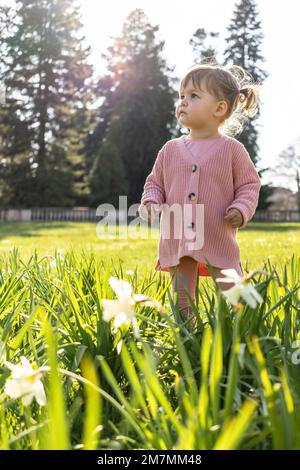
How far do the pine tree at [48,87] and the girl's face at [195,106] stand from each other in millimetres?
25584

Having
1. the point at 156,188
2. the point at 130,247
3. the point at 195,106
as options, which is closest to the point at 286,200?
the point at 130,247

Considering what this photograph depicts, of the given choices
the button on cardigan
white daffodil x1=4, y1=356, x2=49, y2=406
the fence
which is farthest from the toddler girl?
the fence

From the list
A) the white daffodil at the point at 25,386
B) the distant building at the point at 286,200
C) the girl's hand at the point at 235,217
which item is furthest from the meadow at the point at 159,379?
the distant building at the point at 286,200

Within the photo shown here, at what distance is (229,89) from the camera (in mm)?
2582

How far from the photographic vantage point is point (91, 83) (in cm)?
3478

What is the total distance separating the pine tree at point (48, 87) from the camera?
28.2 meters

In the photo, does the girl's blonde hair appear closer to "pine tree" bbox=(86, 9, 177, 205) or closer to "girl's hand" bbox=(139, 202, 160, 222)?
"girl's hand" bbox=(139, 202, 160, 222)

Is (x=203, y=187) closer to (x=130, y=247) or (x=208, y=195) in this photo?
(x=208, y=195)

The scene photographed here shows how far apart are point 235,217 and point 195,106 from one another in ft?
1.65

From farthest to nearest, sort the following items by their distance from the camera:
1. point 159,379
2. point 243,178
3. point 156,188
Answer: point 156,188, point 243,178, point 159,379

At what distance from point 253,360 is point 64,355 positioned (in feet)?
1.99

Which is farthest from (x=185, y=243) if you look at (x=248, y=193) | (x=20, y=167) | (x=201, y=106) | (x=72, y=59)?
(x=72, y=59)

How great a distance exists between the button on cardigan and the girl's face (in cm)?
11
